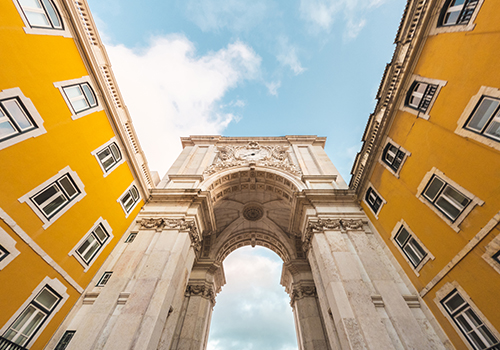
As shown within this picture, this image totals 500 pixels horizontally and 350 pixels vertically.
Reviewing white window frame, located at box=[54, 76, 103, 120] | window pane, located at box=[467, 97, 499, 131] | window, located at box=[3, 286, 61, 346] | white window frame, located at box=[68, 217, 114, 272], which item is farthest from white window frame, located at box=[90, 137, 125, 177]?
window pane, located at box=[467, 97, 499, 131]

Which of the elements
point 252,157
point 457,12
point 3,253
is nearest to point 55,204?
point 3,253

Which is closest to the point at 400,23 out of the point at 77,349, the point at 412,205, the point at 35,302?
the point at 412,205

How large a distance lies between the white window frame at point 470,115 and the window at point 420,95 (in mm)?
2326

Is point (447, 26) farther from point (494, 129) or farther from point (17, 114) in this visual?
point (17, 114)

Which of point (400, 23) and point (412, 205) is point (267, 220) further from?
point (400, 23)

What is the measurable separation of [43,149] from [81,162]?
229 centimetres

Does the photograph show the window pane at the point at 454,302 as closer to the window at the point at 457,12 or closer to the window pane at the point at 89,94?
the window at the point at 457,12

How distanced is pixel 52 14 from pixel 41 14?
2.67 feet

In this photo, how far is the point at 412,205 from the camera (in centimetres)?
1222

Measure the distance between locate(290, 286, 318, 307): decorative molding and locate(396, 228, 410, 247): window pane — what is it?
11546mm

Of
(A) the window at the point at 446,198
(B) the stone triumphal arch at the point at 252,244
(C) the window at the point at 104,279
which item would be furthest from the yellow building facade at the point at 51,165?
(A) the window at the point at 446,198

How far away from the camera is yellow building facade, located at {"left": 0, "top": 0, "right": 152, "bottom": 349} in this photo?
838 centimetres

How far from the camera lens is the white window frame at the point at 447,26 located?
8.71m

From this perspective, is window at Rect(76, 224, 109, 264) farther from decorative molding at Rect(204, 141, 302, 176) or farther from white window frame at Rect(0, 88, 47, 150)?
decorative molding at Rect(204, 141, 302, 176)
